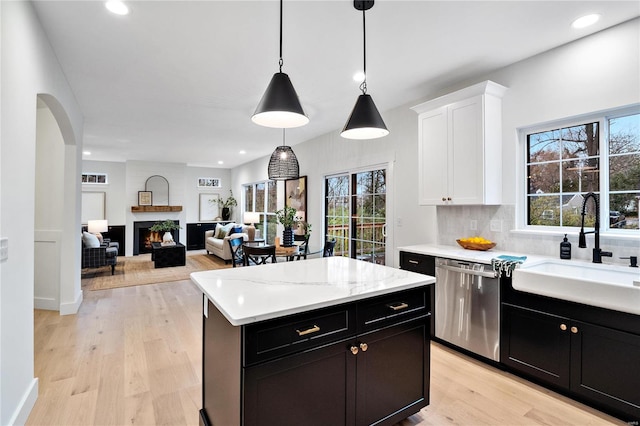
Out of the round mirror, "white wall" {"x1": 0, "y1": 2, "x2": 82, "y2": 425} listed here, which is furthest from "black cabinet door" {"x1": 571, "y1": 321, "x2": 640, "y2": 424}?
the round mirror

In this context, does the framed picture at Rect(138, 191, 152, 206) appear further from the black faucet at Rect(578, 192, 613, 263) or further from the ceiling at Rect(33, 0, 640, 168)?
the black faucet at Rect(578, 192, 613, 263)

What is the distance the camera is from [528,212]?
9.89 feet

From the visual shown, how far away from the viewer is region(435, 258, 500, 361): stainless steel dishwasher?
2.61 meters

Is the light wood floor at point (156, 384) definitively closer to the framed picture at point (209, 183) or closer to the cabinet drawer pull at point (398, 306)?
the cabinet drawer pull at point (398, 306)

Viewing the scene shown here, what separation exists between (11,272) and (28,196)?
55cm

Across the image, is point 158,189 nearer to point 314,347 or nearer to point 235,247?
point 235,247

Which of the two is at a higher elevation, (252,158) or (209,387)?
(252,158)

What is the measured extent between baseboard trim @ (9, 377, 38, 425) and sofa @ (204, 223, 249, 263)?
16.3ft

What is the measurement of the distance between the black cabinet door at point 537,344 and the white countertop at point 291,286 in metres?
1.07

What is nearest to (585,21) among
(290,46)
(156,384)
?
(290,46)

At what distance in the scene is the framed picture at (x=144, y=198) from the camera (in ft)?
29.3

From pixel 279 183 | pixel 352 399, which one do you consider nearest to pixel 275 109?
pixel 352 399

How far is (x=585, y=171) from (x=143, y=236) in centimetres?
973

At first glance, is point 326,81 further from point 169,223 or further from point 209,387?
point 169,223
